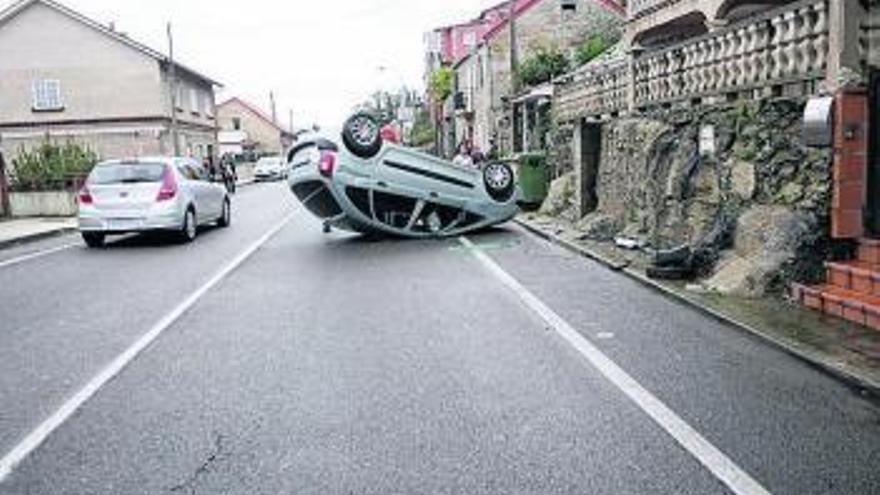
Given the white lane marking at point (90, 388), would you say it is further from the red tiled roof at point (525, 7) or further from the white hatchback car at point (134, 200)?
the red tiled roof at point (525, 7)

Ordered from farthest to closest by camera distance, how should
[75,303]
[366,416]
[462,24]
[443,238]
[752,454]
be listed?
[462,24] → [443,238] → [75,303] → [366,416] → [752,454]

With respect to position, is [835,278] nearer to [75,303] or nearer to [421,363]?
[421,363]

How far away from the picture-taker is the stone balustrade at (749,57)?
10523 millimetres

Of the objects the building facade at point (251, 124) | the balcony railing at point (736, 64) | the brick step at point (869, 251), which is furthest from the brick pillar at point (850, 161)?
the building facade at point (251, 124)

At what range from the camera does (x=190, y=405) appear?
6.56 meters

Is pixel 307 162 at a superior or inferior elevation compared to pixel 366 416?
superior

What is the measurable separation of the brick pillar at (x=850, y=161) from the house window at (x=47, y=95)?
45.6 m

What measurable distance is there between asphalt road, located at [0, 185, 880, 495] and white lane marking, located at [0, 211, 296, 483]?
0.06 meters

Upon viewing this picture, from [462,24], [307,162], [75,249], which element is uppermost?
[462,24]

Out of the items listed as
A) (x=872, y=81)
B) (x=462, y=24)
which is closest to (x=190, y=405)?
(x=872, y=81)

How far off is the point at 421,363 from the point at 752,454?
3.01m

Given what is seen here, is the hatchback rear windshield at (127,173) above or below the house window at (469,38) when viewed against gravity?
below

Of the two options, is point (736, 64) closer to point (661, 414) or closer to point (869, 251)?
point (869, 251)

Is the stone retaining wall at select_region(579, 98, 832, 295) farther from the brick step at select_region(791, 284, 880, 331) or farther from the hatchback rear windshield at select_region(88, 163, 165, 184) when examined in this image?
the hatchback rear windshield at select_region(88, 163, 165, 184)
